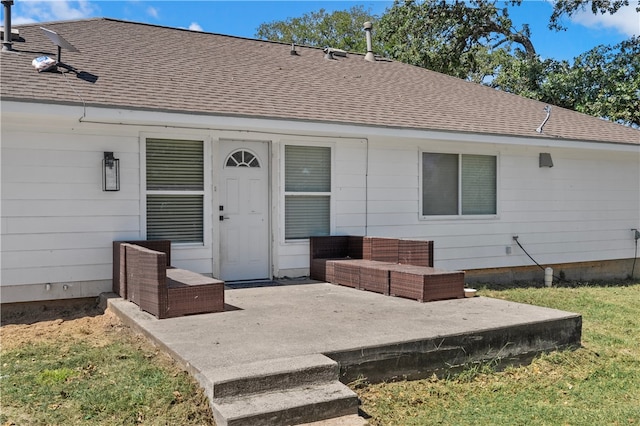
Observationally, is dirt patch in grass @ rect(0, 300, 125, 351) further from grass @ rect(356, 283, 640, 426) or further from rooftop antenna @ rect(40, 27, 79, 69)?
rooftop antenna @ rect(40, 27, 79, 69)

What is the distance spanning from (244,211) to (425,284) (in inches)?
113

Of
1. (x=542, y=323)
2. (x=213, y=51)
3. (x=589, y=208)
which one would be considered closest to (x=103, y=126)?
(x=213, y=51)

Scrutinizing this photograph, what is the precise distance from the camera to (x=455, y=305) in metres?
6.16

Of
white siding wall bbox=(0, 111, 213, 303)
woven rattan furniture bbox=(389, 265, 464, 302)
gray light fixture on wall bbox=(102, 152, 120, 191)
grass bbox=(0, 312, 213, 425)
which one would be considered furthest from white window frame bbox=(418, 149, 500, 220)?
grass bbox=(0, 312, 213, 425)

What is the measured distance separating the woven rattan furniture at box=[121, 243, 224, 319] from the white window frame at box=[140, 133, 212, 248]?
122 centimetres

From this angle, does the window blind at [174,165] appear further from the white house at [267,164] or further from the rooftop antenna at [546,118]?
the rooftop antenna at [546,118]

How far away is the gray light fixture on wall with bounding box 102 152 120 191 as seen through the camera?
6.83m

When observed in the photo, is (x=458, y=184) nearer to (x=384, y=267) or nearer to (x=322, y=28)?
(x=384, y=267)

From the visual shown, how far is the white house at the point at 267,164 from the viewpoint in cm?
656

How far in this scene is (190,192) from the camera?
24.3 ft

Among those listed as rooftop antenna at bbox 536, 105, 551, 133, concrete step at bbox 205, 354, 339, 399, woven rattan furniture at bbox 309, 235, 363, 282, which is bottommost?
concrete step at bbox 205, 354, 339, 399

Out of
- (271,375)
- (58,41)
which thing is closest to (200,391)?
(271,375)

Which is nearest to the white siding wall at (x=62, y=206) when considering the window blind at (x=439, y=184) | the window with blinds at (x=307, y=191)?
the window with blinds at (x=307, y=191)

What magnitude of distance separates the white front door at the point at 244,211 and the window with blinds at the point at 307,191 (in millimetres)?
323
